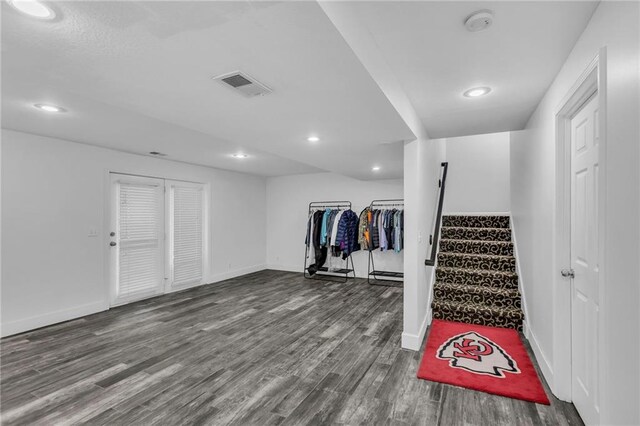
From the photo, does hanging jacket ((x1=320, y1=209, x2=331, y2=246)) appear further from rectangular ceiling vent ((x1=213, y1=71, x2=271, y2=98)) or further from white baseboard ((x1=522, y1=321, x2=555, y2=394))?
rectangular ceiling vent ((x1=213, y1=71, x2=271, y2=98))

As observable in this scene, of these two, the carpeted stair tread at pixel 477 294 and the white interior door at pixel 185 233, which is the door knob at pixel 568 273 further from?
the white interior door at pixel 185 233

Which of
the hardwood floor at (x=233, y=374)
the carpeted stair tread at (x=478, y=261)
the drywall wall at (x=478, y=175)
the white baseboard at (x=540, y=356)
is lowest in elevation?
the hardwood floor at (x=233, y=374)

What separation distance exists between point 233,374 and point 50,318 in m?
2.83

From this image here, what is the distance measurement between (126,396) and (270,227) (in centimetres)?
532

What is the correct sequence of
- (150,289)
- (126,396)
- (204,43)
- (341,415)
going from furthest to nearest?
(150,289)
(126,396)
(341,415)
(204,43)

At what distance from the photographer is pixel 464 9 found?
1.38 metres

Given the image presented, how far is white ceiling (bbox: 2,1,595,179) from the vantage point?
3.94ft

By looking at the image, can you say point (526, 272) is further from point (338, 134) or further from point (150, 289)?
point (150, 289)

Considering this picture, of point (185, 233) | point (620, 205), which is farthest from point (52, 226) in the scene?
point (620, 205)

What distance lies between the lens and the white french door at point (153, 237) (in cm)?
444

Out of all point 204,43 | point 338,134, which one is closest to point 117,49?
point 204,43

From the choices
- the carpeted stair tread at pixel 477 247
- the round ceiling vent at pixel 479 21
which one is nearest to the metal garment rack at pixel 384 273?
the carpeted stair tread at pixel 477 247

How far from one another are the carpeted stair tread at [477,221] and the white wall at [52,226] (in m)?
5.03

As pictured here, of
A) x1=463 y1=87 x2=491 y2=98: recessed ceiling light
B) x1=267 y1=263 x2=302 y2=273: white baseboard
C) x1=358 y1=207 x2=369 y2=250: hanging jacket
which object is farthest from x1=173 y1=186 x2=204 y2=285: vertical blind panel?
x1=463 y1=87 x2=491 y2=98: recessed ceiling light
